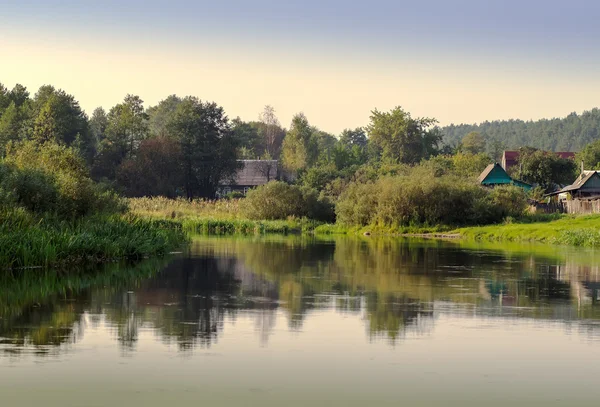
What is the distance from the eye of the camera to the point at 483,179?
9575cm

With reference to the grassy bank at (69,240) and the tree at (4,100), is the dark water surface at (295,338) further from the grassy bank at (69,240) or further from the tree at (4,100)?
the tree at (4,100)

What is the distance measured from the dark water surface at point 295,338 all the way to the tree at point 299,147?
339 feet

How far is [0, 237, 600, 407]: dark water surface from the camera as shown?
40.7 feet

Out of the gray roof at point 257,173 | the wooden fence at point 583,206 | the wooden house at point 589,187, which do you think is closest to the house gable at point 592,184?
the wooden house at point 589,187

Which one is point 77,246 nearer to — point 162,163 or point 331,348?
point 331,348

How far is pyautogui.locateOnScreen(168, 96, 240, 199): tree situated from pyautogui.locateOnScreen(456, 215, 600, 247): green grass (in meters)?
43.1

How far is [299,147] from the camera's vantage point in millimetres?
136125

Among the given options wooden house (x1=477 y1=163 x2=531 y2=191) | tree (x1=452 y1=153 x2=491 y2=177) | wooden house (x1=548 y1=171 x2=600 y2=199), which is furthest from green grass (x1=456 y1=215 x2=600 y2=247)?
tree (x1=452 y1=153 x2=491 y2=177)

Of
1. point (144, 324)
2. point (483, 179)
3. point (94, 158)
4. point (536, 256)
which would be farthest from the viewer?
point (94, 158)

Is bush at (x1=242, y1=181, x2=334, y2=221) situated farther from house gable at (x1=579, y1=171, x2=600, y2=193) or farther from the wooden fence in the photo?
house gable at (x1=579, y1=171, x2=600, y2=193)

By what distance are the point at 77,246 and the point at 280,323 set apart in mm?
13520

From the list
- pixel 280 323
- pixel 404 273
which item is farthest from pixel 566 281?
pixel 280 323

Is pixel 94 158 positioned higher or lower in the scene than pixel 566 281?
higher

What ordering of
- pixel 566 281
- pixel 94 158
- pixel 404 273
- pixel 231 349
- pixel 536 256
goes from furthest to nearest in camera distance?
pixel 94 158 < pixel 536 256 < pixel 404 273 < pixel 566 281 < pixel 231 349
